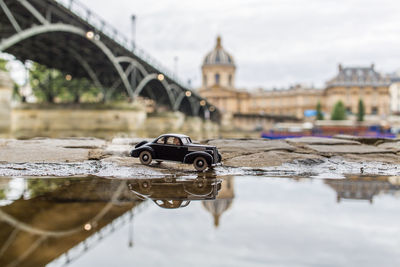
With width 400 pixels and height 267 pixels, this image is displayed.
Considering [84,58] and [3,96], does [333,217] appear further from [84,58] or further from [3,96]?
[84,58]

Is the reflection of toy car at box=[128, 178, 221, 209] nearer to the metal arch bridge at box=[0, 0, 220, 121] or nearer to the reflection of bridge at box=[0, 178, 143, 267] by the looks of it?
the reflection of bridge at box=[0, 178, 143, 267]

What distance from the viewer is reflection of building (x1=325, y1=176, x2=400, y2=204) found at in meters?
6.05

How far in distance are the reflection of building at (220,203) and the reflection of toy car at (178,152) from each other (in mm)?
1675

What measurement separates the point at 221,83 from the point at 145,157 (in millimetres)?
147435

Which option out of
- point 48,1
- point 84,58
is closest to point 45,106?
point 84,58

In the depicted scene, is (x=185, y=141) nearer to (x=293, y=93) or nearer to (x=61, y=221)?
(x=61, y=221)

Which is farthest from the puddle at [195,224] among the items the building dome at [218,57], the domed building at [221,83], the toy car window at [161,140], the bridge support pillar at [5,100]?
the building dome at [218,57]

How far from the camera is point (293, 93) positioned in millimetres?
145000

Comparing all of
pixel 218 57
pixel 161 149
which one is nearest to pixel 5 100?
pixel 161 149

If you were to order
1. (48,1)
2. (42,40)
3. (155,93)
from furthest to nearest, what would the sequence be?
(155,93) < (42,40) < (48,1)

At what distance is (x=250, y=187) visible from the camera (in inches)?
Answer: 266

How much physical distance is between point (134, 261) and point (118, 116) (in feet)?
128

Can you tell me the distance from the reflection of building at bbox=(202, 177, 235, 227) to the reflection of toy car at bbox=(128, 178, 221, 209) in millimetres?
127

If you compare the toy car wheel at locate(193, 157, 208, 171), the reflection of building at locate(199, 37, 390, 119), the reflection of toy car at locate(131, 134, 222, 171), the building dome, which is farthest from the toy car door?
the building dome
